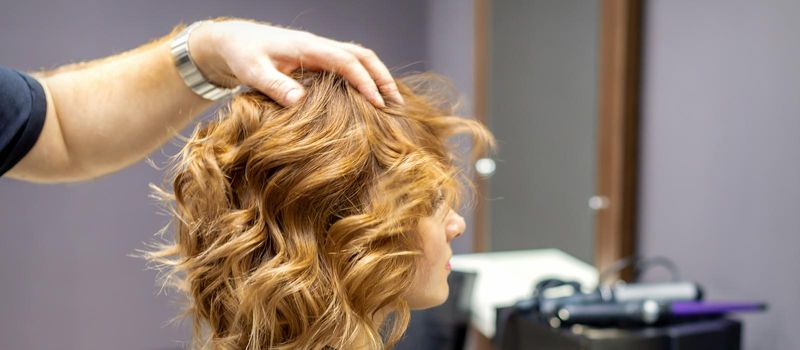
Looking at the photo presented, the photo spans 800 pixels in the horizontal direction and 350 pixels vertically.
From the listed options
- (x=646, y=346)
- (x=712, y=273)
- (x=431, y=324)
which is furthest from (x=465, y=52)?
(x=646, y=346)

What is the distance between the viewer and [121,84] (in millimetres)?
858

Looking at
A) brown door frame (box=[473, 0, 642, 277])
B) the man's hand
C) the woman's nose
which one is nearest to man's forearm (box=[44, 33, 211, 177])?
the man's hand

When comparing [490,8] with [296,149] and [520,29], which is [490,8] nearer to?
[520,29]

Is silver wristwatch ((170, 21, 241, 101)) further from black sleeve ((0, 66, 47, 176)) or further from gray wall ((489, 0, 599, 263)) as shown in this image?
gray wall ((489, 0, 599, 263))

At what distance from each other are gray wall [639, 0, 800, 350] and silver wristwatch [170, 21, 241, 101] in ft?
3.01

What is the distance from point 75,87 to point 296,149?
1.20 feet

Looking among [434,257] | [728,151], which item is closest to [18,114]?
[434,257]

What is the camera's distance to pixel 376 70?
0.75m

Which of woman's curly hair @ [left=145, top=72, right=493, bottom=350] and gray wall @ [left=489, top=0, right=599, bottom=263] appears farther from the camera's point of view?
gray wall @ [left=489, top=0, right=599, bottom=263]

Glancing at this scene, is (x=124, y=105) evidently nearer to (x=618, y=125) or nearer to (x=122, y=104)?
(x=122, y=104)

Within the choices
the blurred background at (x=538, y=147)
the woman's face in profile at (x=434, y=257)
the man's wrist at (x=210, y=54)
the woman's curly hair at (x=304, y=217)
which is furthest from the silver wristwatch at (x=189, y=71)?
the blurred background at (x=538, y=147)

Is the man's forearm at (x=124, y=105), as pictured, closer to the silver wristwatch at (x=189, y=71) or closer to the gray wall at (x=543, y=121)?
the silver wristwatch at (x=189, y=71)

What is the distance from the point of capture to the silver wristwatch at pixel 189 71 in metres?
0.81

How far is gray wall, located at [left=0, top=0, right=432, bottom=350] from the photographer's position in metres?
2.06
